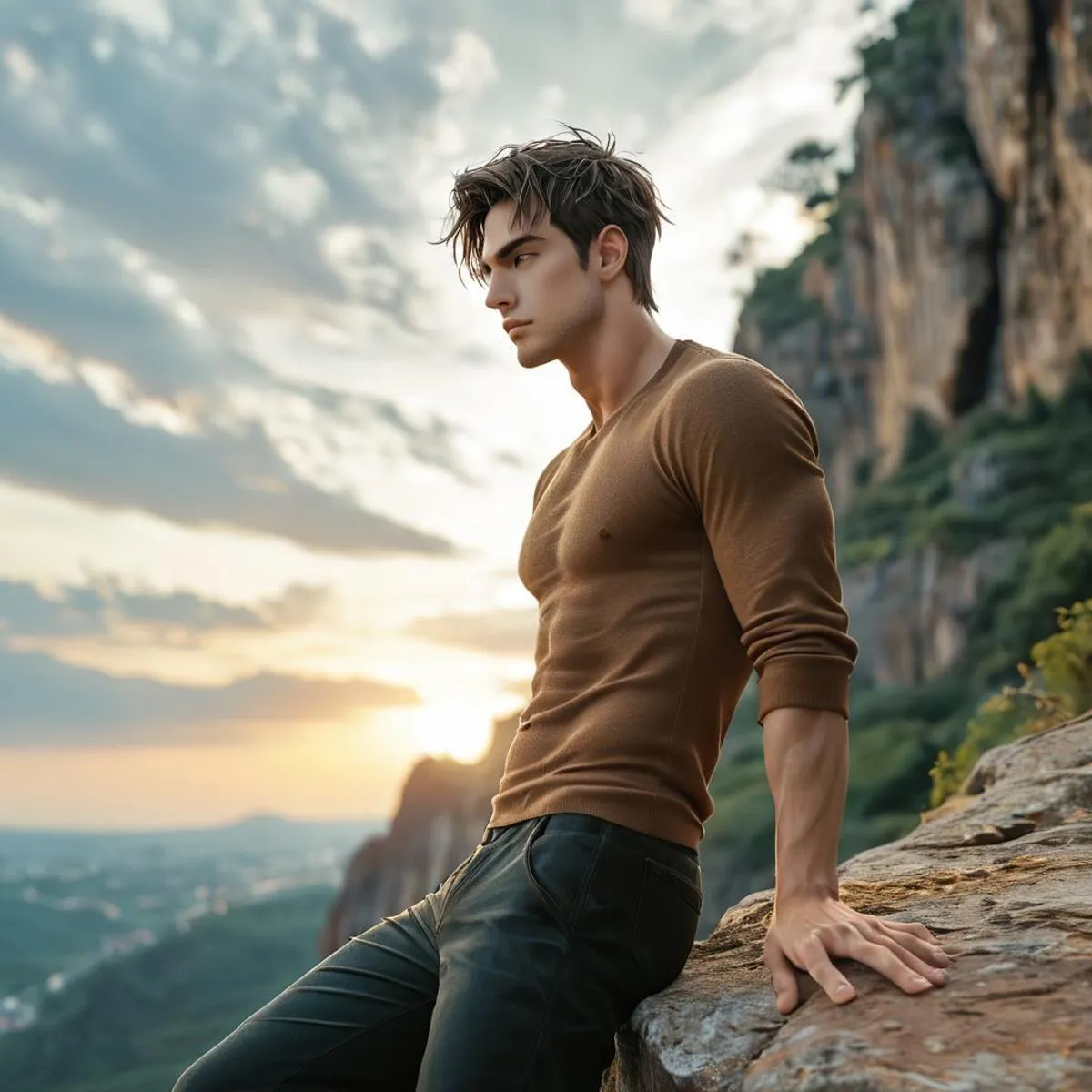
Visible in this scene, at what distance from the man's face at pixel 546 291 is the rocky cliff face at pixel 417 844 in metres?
35.9

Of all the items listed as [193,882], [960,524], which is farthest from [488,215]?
[193,882]

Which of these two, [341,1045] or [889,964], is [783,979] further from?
[341,1045]

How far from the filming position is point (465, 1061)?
2.08 m

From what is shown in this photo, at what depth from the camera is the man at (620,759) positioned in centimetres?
215

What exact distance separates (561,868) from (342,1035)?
0.69m

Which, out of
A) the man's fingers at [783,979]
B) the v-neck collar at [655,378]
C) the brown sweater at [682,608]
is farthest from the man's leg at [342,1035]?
the v-neck collar at [655,378]

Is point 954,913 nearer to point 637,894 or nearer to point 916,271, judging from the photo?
point 637,894

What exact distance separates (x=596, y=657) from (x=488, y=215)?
3.83 ft

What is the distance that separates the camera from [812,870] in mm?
2180

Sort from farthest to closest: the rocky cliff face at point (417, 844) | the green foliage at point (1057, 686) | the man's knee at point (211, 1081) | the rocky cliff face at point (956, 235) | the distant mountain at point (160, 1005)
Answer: the distant mountain at point (160, 1005)
the rocky cliff face at point (417, 844)
the rocky cliff face at point (956, 235)
the green foliage at point (1057, 686)
the man's knee at point (211, 1081)

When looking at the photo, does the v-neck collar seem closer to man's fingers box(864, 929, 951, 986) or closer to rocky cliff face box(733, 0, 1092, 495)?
man's fingers box(864, 929, 951, 986)

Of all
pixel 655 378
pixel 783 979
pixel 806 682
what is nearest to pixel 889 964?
pixel 783 979

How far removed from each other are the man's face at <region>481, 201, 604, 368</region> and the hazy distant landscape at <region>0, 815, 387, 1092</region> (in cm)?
4887

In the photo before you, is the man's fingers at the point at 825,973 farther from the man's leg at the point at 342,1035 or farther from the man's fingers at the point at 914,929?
the man's leg at the point at 342,1035
